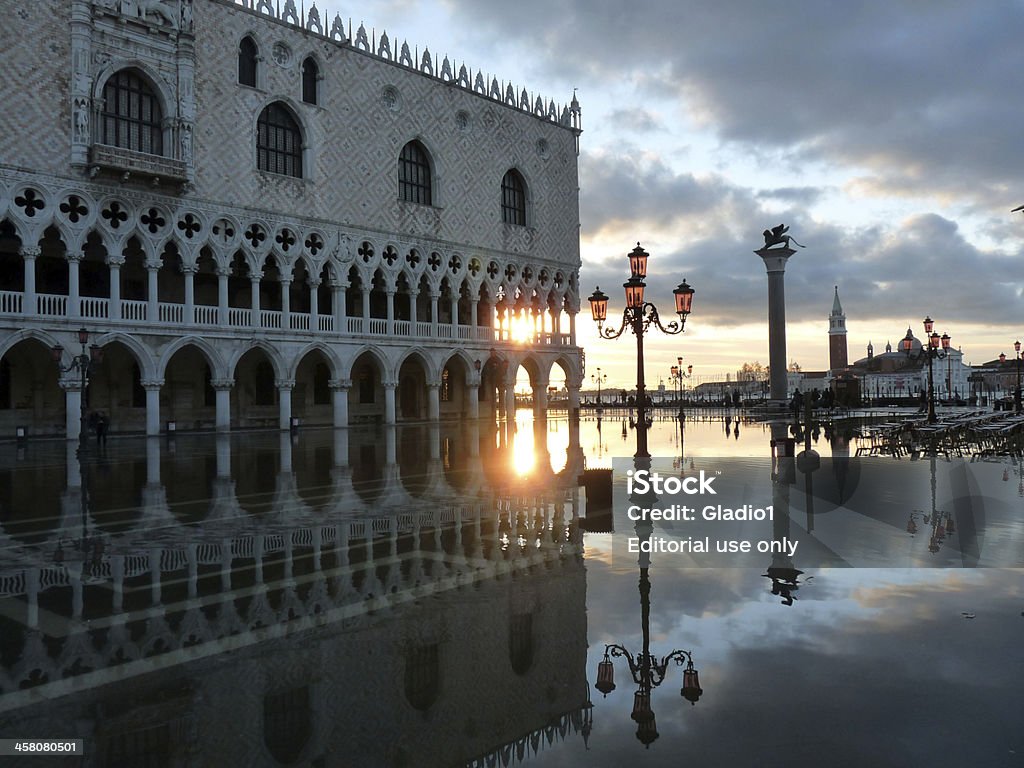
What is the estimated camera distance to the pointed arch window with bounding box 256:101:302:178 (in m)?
A: 31.2

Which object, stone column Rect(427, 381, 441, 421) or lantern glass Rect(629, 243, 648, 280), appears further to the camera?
stone column Rect(427, 381, 441, 421)

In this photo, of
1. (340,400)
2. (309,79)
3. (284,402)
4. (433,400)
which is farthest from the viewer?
(433,400)

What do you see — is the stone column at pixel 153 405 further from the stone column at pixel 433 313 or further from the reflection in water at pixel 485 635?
the reflection in water at pixel 485 635

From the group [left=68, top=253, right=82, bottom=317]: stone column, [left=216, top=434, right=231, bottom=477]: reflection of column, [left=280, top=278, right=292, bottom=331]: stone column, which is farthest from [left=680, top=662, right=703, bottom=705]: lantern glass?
[left=280, top=278, right=292, bottom=331]: stone column

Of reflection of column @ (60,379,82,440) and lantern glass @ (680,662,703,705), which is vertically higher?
reflection of column @ (60,379,82,440)

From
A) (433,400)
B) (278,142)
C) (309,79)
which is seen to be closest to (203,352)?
(278,142)

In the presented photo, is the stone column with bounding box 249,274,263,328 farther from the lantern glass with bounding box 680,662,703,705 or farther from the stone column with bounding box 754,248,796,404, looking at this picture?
the lantern glass with bounding box 680,662,703,705

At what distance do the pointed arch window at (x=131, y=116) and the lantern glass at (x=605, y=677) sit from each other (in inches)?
1113

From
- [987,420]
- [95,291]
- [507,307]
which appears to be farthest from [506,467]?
[507,307]

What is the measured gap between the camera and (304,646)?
4543 mm

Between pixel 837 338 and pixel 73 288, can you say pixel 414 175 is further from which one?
pixel 837 338

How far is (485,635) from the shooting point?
476cm

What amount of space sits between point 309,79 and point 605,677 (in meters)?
33.4

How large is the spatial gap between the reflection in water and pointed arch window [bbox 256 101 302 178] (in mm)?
24383
